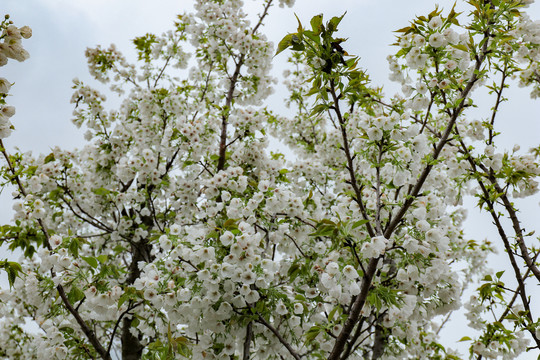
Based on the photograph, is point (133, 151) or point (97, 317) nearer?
point (97, 317)

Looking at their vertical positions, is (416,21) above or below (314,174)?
below

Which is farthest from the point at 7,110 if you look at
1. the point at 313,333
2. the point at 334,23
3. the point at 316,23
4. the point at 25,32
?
the point at 313,333

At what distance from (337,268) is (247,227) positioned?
0.88 m

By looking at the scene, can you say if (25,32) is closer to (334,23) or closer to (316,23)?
(316,23)

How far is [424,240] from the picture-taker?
3.41 metres

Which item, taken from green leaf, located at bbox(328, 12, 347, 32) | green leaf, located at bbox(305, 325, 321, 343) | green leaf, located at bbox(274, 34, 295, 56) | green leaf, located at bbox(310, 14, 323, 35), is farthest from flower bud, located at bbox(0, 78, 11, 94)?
green leaf, located at bbox(305, 325, 321, 343)

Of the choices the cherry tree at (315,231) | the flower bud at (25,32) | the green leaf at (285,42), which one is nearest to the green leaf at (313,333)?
the cherry tree at (315,231)

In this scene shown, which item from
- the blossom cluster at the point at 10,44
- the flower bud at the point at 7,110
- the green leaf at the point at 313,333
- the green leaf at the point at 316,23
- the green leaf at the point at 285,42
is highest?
the green leaf at the point at 316,23

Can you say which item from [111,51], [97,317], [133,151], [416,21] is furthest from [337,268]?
[111,51]

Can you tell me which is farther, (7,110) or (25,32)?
(7,110)

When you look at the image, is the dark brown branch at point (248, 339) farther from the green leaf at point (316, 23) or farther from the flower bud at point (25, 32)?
the flower bud at point (25, 32)

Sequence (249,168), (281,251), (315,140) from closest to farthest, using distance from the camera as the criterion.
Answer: (281,251) < (249,168) < (315,140)

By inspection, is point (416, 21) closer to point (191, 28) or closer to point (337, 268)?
point (337, 268)

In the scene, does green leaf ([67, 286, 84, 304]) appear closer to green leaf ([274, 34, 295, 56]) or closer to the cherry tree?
the cherry tree
